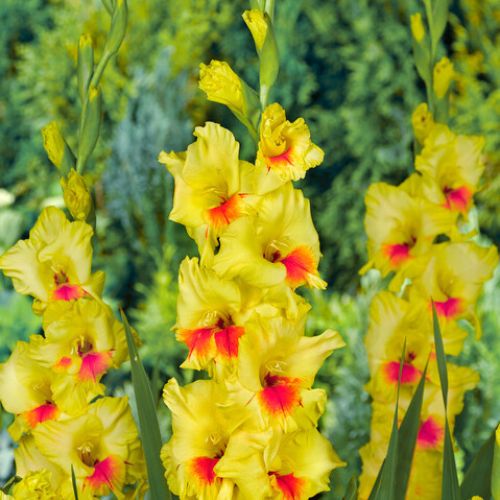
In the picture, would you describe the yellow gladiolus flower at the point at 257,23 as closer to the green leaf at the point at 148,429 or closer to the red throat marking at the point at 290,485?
the green leaf at the point at 148,429

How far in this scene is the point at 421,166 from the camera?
105cm

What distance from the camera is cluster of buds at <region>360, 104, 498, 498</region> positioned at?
104 centimetres

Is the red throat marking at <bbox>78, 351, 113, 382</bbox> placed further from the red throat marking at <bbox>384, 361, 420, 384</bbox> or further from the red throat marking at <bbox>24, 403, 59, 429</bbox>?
the red throat marking at <bbox>384, 361, 420, 384</bbox>

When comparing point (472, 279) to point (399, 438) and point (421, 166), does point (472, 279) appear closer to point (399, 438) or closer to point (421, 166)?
point (421, 166)

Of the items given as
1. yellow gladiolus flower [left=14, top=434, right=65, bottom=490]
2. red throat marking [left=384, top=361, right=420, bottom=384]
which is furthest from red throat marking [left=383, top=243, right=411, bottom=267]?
yellow gladiolus flower [left=14, top=434, right=65, bottom=490]

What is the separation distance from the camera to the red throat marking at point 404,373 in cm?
104

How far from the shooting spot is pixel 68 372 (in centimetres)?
89

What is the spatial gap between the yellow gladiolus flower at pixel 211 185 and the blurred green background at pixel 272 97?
1621mm

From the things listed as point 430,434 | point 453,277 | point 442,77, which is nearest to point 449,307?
point 453,277

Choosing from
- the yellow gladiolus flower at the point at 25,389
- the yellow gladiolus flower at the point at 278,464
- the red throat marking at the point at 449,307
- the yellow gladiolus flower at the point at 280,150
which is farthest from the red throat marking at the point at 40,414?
the red throat marking at the point at 449,307

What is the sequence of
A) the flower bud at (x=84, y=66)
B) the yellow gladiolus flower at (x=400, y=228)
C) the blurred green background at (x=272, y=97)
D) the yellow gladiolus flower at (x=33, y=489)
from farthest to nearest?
1. the blurred green background at (x=272, y=97)
2. the yellow gladiolus flower at (x=400, y=228)
3. the flower bud at (x=84, y=66)
4. the yellow gladiolus flower at (x=33, y=489)

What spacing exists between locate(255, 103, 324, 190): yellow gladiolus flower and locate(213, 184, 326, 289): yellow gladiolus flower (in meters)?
0.02

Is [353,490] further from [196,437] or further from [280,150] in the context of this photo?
[280,150]

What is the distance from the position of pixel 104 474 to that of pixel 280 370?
0.74ft
